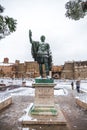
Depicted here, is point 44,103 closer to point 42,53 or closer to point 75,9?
point 42,53

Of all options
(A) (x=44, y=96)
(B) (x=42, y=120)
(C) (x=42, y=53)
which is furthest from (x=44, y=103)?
(C) (x=42, y=53)

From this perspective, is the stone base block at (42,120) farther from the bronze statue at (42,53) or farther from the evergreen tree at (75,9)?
→ the evergreen tree at (75,9)

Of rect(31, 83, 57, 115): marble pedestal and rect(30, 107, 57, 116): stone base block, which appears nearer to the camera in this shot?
rect(30, 107, 57, 116): stone base block

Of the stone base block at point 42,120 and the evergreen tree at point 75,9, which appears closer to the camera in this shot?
the evergreen tree at point 75,9

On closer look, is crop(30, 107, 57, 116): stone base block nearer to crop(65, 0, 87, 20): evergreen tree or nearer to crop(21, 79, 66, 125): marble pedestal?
crop(21, 79, 66, 125): marble pedestal

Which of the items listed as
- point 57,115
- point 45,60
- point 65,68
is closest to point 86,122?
point 57,115

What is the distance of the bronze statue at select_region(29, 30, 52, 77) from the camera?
11.8 metres

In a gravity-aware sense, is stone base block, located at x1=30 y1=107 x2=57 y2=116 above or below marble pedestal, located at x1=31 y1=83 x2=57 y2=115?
below

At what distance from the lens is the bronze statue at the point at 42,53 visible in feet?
38.5

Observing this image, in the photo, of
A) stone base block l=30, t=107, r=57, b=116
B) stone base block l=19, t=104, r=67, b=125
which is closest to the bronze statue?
stone base block l=30, t=107, r=57, b=116

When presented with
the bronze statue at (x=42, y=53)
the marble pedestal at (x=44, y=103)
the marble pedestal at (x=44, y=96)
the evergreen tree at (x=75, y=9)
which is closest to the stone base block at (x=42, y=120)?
the marble pedestal at (x=44, y=103)

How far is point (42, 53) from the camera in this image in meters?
11.8

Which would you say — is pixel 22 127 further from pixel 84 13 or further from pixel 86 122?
pixel 84 13

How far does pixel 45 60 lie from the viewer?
11805mm
